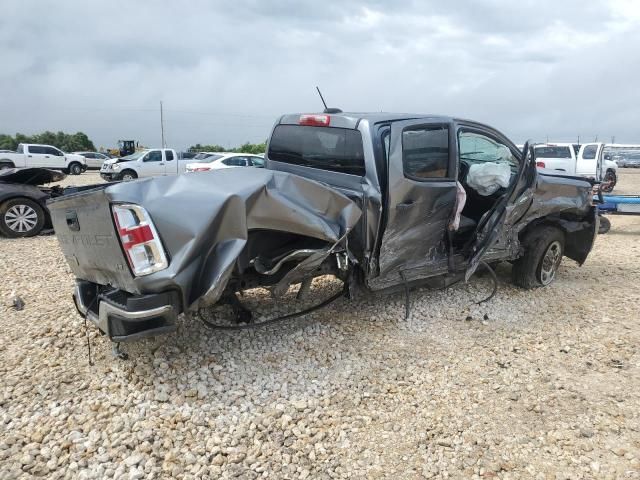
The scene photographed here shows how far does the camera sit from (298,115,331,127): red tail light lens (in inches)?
171

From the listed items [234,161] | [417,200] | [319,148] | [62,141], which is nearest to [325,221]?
[417,200]

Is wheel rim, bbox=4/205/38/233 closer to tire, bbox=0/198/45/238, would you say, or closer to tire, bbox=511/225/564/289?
tire, bbox=0/198/45/238

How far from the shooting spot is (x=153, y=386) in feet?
10.9

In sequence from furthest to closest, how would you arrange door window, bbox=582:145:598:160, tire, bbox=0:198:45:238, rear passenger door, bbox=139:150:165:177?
1. rear passenger door, bbox=139:150:165:177
2. door window, bbox=582:145:598:160
3. tire, bbox=0:198:45:238

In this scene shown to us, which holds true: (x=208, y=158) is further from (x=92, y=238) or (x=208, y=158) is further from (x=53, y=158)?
(x=92, y=238)

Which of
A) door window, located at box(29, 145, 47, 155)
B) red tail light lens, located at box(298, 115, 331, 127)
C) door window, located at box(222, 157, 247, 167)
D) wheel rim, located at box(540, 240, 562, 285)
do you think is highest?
red tail light lens, located at box(298, 115, 331, 127)

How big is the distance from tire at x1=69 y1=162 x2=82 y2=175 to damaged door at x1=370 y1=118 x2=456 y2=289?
2941 cm

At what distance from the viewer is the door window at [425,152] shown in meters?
4.09

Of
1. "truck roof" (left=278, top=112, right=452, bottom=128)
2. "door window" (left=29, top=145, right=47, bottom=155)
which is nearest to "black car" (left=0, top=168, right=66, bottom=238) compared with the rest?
"truck roof" (left=278, top=112, right=452, bottom=128)

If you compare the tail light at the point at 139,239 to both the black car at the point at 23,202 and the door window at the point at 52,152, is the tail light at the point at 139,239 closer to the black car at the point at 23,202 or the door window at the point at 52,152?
the black car at the point at 23,202

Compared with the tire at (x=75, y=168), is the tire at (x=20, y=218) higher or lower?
higher

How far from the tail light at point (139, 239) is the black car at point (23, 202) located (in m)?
6.21

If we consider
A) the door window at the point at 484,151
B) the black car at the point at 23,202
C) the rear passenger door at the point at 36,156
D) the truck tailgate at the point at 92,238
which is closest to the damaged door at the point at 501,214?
the door window at the point at 484,151

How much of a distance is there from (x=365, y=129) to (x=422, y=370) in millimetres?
1959
